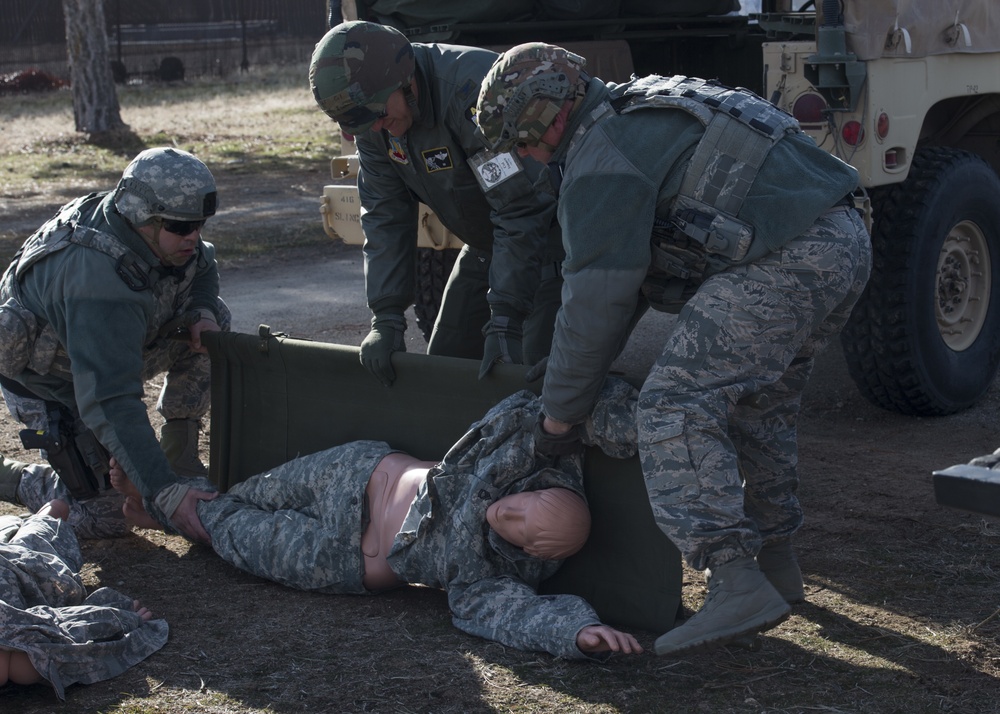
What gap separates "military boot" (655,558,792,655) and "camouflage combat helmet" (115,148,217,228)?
218 cm

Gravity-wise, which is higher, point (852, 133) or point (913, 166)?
point (852, 133)

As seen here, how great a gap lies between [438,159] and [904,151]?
2168 mm

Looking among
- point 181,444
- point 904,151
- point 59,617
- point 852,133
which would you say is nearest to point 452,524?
point 59,617

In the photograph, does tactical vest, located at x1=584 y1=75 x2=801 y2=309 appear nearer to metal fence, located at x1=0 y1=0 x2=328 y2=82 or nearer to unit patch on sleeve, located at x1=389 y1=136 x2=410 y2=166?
unit patch on sleeve, located at x1=389 y1=136 x2=410 y2=166

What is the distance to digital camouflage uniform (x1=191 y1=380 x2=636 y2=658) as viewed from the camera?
3414 mm

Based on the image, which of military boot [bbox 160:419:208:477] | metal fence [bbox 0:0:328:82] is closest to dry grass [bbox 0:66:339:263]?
metal fence [bbox 0:0:328:82]

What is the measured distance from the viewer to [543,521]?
3.46 meters

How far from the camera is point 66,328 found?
4.00 meters

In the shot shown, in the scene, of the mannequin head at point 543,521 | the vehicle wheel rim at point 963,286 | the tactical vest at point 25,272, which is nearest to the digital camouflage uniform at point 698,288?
the mannequin head at point 543,521

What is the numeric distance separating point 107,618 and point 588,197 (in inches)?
70.4

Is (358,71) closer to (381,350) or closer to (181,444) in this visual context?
(381,350)

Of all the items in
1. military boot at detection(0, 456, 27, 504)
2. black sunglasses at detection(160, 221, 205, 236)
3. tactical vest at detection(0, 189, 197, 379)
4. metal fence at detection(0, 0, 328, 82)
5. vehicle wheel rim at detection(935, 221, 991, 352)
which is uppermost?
metal fence at detection(0, 0, 328, 82)

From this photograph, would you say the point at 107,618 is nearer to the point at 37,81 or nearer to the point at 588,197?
the point at 588,197

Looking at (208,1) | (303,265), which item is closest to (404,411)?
(303,265)
